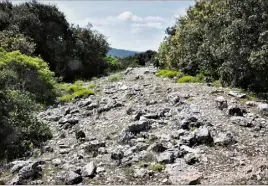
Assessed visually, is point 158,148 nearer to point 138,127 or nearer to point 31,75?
point 138,127

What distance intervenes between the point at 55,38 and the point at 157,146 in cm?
3524

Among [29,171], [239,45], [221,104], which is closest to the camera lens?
[29,171]

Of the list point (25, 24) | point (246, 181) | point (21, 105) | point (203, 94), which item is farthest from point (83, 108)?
point (25, 24)

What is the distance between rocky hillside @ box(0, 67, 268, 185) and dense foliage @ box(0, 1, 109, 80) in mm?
24740

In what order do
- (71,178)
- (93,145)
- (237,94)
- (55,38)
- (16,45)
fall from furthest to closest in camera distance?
(55,38), (16,45), (237,94), (93,145), (71,178)

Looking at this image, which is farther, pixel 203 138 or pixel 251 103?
pixel 251 103

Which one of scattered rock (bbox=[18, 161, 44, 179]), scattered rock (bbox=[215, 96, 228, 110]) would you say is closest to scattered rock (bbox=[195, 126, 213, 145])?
scattered rock (bbox=[215, 96, 228, 110])

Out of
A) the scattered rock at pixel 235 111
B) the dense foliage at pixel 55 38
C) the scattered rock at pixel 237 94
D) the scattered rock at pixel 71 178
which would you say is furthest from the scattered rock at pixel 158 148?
the dense foliage at pixel 55 38

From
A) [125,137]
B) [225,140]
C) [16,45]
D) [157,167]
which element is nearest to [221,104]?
[225,140]

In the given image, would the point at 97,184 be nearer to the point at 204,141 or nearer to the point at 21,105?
the point at 204,141

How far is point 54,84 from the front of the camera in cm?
2811

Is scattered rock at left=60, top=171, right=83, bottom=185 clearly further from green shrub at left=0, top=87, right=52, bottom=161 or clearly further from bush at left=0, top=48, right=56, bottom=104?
bush at left=0, top=48, right=56, bottom=104

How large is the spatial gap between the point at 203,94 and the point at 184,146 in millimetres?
8498

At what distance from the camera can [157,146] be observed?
1353cm
